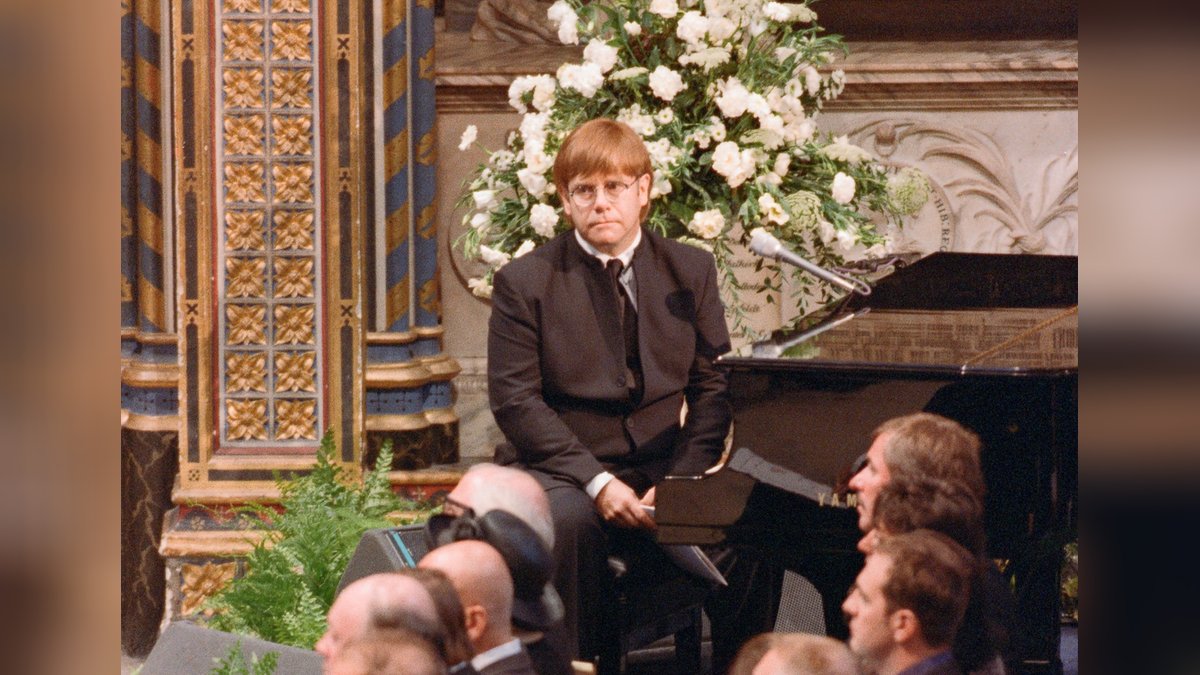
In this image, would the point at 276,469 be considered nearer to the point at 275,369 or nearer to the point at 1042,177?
the point at 275,369

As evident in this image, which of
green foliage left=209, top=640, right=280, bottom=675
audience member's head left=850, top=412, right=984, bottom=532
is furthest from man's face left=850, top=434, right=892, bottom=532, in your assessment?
green foliage left=209, top=640, right=280, bottom=675

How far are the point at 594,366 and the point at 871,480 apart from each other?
896 mm

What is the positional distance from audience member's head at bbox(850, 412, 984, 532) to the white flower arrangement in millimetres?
1469

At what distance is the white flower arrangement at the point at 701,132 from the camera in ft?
13.1

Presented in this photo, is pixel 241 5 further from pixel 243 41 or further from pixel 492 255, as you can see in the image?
pixel 492 255

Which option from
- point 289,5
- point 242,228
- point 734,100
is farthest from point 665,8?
point 242,228

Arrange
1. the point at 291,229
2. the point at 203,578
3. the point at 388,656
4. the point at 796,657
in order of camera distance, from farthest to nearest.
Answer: the point at 291,229, the point at 203,578, the point at 796,657, the point at 388,656

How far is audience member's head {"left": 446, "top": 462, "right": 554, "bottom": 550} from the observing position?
231cm

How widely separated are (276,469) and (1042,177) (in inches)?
117

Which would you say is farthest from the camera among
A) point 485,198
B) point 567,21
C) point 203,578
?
point 203,578

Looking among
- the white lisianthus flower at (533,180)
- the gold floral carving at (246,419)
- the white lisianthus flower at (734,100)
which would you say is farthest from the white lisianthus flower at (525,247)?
the gold floral carving at (246,419)

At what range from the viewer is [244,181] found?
15.3 feet
